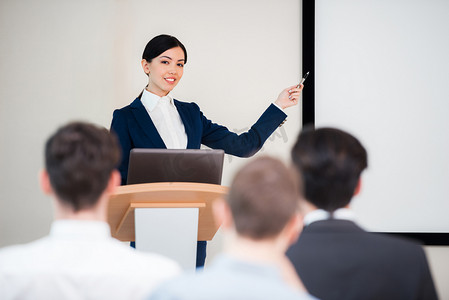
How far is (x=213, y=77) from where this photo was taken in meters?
3.48

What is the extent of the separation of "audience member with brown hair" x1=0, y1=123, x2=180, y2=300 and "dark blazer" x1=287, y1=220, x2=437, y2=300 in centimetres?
31

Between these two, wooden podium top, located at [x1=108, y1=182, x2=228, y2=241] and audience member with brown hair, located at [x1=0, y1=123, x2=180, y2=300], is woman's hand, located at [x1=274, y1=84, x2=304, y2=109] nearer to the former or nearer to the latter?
wooden podium top, located at [x1=108, y1=182, x2=228, y2=241]

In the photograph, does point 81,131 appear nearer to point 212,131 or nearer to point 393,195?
point 212,131

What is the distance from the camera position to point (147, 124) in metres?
2.63

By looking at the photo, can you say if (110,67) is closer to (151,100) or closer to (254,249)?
(151,100)

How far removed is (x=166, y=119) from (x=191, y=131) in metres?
0.15

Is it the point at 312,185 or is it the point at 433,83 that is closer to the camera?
the point at 312,185

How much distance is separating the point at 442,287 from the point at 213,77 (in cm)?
209

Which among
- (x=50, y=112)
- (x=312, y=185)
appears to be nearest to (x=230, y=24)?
(x=50, y=112)

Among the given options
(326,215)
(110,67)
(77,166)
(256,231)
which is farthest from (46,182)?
(110,67)

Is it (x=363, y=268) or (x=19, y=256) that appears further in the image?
(x=363, y=268)

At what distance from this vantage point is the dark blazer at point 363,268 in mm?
1059

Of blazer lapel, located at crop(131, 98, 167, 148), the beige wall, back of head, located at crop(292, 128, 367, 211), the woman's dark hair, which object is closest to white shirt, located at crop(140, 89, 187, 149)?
blazer lapel, located at crop(131, 98, 167, 148)

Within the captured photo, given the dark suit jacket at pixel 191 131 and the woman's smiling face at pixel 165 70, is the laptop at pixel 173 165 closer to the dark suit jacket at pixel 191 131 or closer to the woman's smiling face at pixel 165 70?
the dark suit jacket at pixel 191 131
